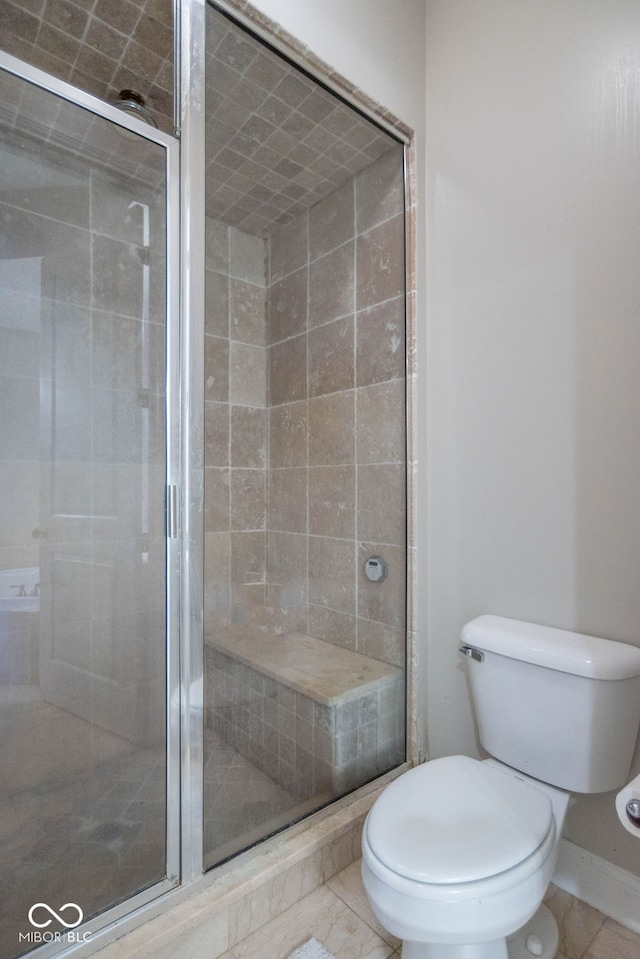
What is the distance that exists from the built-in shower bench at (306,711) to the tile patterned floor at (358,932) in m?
0.27

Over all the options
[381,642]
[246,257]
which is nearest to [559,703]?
[381,642]

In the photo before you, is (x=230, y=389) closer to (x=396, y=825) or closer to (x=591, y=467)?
(x=591, y=467)

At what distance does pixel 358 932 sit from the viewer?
119 centimetres

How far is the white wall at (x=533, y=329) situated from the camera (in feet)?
4.00

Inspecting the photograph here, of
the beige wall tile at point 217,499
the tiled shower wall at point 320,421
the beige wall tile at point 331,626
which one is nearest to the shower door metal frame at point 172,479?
the beige wall tile at point 217,499

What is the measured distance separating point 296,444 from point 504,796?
1.30 m

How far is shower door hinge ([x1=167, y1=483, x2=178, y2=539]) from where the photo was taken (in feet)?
3.84

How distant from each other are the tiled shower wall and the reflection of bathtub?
529mm

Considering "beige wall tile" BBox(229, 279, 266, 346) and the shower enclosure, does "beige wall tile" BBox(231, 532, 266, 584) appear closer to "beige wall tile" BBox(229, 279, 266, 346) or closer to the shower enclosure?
the shower enclosure

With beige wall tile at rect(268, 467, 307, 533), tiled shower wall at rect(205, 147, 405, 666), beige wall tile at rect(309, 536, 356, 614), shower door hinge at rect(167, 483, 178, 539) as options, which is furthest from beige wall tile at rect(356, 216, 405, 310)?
shower door hinge at rect(167, 483, 178, 539)

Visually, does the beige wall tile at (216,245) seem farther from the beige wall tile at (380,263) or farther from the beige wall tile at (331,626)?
the beige wall tile at (331,626)

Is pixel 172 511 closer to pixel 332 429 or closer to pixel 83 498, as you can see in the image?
pixel 83 498

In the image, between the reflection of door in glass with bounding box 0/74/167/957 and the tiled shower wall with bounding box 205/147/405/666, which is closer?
the reflection of door in glass with bounding box 0/74/167/957

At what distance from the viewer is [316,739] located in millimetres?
1535
